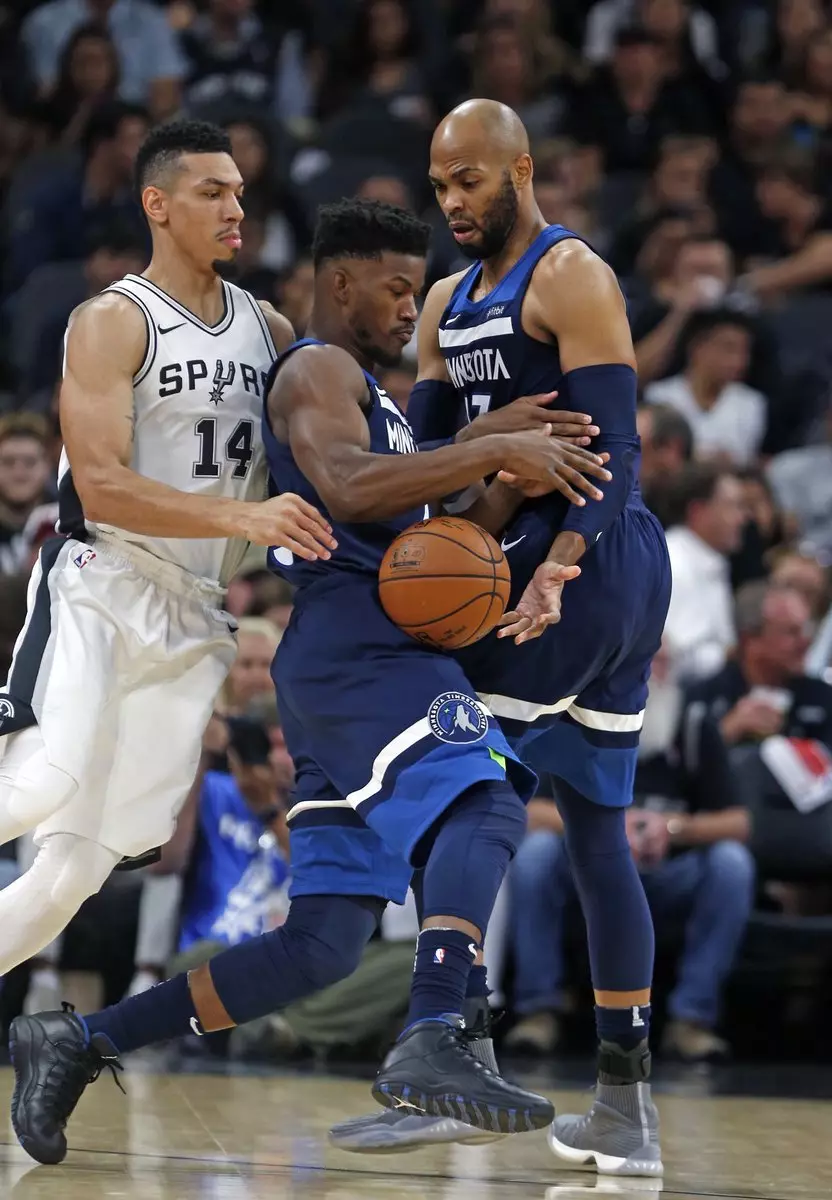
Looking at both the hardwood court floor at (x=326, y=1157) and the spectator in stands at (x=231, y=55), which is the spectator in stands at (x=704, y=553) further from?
the spectator in stands at (x=231, y=55)

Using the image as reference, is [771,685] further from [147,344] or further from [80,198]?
[80,198]

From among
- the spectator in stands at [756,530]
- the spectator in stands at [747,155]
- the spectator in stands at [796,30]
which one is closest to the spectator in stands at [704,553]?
the spectator in stands at [756,530]

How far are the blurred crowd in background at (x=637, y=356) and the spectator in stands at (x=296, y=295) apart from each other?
18 mm

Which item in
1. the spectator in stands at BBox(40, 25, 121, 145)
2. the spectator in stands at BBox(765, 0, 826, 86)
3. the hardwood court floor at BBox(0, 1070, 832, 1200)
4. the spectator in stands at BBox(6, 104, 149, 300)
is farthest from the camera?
the spectator in stands at BBox(765, 0, 826, 86)

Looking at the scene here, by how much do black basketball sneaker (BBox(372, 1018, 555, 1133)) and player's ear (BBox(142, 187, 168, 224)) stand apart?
2206mm

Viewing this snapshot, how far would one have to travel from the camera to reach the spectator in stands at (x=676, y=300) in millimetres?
9930

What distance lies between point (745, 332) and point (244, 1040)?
4734 mm

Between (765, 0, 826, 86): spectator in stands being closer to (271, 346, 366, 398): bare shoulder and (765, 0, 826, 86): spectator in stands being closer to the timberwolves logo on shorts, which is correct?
(271, 346, 366, 398): bare shoulder

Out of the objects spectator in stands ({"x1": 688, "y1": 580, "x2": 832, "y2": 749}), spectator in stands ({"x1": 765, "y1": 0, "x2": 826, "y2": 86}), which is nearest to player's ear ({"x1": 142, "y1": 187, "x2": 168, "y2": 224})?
spectator in stands ({"x1": 688, "y1": 580, "x2": 832, "y2": 749})

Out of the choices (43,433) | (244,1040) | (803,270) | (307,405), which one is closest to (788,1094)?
(244,1040)

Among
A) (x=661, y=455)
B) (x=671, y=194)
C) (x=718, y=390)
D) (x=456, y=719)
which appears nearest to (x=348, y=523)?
(x=456, y=719)

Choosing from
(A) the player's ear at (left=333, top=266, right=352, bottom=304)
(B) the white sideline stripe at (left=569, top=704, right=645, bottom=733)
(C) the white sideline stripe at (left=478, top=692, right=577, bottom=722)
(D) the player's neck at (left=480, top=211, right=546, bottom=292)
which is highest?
(D) the player's neck at (left=480, top=211, right=546, bottom=292)

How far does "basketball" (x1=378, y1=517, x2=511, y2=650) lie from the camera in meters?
4.27

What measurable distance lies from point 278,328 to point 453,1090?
215 cm
